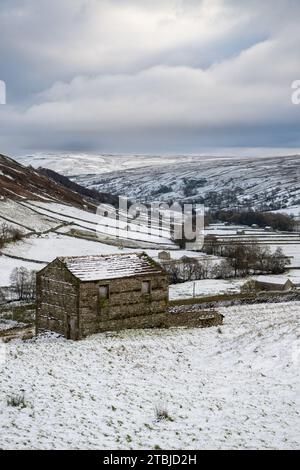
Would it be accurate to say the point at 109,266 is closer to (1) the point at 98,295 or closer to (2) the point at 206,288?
(1) the point at 98,295

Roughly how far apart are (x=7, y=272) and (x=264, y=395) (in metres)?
56.6

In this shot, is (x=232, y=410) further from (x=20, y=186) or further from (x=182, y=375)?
(x=20, y=186)

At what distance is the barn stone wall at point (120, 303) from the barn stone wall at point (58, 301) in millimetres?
565

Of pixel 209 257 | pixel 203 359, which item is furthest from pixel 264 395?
pixel 209 257

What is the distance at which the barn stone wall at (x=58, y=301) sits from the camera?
3269 centimetres

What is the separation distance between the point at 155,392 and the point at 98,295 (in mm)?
13578

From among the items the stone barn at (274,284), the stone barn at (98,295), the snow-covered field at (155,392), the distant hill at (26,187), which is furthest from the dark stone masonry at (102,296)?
the distant hill at (26,187)

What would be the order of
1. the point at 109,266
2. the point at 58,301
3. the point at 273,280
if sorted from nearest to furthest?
1. the point at 58,301
2. the point at 109,266
3. the point at 273,280

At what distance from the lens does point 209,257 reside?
313 feet

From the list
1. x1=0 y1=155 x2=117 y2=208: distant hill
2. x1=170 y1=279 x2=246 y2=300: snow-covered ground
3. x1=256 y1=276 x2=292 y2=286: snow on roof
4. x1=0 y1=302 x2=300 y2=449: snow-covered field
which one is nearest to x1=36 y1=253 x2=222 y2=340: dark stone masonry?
x1=0 y1=302 x2=300 y2=449: snow-covered field

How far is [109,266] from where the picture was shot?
1369 inches

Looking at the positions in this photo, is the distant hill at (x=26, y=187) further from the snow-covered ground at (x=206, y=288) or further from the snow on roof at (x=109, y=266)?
the snow on roof at (x=109, y=266)

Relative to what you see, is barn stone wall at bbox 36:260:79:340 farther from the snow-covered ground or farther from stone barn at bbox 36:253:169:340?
the snow-covered ground

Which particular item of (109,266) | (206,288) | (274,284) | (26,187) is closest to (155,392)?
(109,266)
